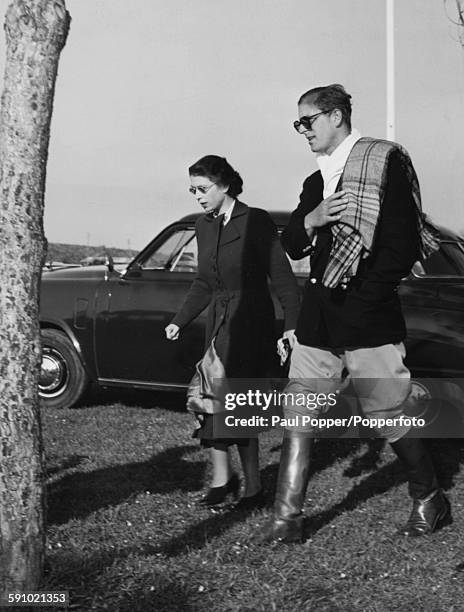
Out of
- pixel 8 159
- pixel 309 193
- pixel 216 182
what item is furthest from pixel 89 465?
pixel 8 159

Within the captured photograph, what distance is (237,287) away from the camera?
530cm

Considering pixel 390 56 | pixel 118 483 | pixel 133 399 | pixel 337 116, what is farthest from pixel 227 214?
Answer: pixel 390 56

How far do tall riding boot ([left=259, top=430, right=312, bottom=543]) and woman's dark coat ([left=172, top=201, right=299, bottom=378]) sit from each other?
2.45ft

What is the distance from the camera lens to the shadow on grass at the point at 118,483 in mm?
5215

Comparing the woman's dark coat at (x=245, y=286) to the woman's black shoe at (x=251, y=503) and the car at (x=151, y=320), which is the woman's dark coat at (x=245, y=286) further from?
the car at (x=151, y=320)

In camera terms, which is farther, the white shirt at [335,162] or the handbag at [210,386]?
the handbag at [210,386]

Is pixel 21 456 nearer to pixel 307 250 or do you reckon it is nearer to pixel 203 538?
pixel 203 538

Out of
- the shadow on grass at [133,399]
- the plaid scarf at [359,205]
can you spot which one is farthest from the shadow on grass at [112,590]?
the shadow on grass at [133,399]

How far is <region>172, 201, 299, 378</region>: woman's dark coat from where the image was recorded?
17.3ft

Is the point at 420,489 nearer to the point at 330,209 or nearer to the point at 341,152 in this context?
the point at 330,209

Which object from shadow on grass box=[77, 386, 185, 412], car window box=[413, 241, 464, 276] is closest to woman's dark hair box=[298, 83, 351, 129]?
car window box=[413, 241, 464, 276]

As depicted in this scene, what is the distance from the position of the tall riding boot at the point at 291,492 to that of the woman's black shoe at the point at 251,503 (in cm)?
55

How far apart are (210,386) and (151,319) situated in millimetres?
2693

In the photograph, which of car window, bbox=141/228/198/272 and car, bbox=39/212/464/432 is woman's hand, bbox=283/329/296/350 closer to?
car, bbox=39/212/464/432
